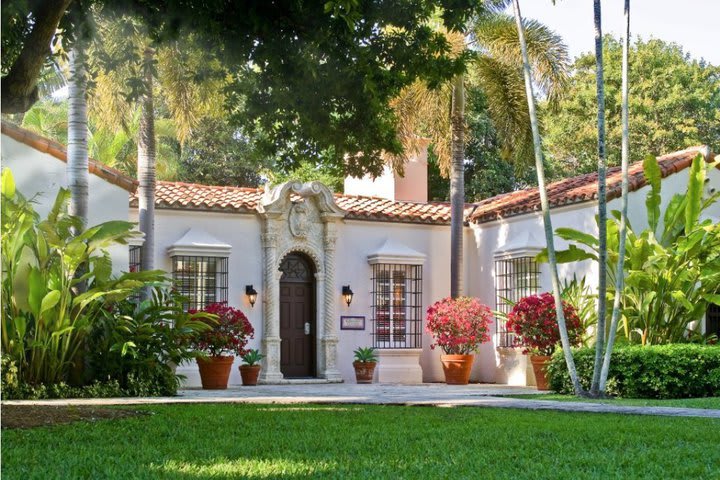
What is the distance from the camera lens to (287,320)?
1998cm

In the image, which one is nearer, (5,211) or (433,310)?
(5,211)

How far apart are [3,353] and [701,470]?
382 inches

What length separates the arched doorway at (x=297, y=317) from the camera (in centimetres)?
1991

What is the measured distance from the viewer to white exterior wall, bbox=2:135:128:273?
50.9ft

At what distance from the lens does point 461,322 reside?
63.0 feet

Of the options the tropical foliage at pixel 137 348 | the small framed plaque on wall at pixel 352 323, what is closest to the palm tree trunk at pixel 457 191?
the small framed plaque on wall at pixel 352 323

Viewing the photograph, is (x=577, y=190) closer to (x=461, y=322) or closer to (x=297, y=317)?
(x=461, y=322)

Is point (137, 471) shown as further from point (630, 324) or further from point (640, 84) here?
point (640, 84)

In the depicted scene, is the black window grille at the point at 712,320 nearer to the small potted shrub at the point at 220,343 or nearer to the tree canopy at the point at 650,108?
the small potted shrub at the point at 220,343

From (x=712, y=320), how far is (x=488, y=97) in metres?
6.26

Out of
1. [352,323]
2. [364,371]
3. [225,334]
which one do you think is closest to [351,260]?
[352,323]

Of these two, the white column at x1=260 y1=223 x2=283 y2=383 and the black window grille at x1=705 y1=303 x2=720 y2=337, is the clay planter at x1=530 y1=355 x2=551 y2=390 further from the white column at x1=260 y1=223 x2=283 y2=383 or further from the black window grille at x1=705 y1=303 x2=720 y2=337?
the white column at x1=260 y1=223 x2=283 y2=383

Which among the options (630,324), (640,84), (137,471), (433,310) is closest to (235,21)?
(137,471)

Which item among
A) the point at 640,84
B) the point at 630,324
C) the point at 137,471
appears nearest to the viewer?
the point at 137,471
